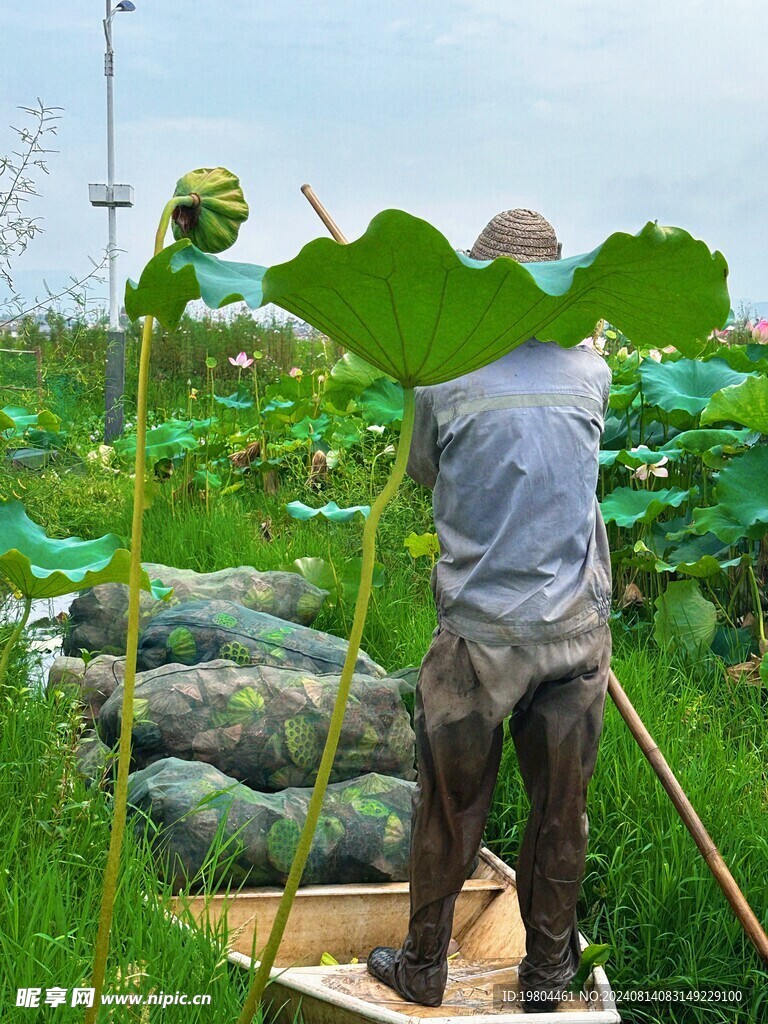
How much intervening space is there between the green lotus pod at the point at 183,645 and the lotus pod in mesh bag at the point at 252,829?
0.63m

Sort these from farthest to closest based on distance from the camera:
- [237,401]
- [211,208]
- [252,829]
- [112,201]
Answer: [112,201]
[237,401]
[252,829]
[211,208]

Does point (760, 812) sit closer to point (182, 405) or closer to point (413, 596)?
point (413, 596)

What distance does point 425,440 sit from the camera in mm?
2166

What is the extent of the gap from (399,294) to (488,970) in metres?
1.77

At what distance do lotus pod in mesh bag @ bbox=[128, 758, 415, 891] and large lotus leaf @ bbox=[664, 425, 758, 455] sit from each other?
197 cm

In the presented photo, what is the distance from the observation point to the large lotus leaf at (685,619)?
3910mm

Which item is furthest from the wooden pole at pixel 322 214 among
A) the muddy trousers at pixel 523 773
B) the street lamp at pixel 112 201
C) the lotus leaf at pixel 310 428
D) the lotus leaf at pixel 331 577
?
the street lamp at pixel 112 201

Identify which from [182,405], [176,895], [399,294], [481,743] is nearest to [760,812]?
[481,743]

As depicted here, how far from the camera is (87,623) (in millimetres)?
3896

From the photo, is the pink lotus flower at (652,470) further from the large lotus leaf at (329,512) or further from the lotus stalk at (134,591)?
the lotus stalk at (134,591)

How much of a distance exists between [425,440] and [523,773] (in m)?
0.68

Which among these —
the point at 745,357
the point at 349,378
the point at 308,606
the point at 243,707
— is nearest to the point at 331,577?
the point at 308,606

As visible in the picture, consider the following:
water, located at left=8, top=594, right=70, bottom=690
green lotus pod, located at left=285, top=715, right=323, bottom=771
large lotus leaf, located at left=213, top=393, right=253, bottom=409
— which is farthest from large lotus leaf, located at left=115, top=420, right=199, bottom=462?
green lotus pod, located at left=285, top=715, right=323, bottom=771

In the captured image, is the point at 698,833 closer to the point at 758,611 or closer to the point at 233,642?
the point at 233,642
